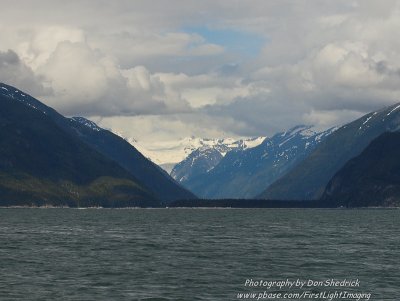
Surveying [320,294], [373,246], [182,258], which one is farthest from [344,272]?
[373,246]

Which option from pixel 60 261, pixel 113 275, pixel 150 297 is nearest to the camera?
pixel 150 297

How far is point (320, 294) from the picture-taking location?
108125 mm

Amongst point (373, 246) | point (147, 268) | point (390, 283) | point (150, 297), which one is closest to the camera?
point (150, 297)

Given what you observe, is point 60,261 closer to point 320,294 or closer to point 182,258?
point 182,258

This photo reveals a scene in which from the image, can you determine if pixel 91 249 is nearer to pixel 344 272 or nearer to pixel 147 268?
pixel 147 268

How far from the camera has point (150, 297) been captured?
10581cm

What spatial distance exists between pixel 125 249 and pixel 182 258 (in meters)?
26.5

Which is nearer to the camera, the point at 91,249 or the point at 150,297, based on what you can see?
the point at 150,297

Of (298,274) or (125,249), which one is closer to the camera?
(298,274)

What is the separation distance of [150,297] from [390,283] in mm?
35467

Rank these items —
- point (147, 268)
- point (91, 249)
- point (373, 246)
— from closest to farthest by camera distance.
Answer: point (147, 268) → point (91, 249) → point (373, 246)

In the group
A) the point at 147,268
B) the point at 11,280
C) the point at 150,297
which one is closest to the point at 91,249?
the point at 147,268

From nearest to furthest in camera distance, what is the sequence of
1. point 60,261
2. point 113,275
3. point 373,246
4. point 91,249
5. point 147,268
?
point 113,275
point 147,268
point 60,261
point 91,249
point 373,246

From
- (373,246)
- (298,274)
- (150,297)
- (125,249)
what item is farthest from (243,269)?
(373,246)
